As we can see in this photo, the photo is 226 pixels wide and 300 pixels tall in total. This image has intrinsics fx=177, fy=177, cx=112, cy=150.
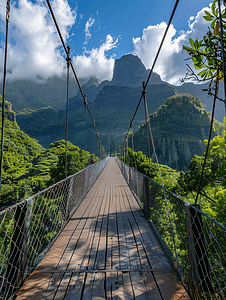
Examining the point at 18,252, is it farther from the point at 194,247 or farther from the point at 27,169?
the point at 27,169

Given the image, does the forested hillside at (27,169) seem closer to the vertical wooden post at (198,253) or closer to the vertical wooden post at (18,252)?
the vertical wooden post at (18,252)

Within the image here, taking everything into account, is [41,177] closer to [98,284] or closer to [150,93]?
[98,284]

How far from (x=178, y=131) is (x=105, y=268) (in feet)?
161

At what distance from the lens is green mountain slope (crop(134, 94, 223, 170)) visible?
136 feet

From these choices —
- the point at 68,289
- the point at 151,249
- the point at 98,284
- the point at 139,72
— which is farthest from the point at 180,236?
the point at 139,72

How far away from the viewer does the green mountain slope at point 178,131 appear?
41.4 metres

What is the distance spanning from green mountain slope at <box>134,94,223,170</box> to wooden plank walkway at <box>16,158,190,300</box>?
39.0 m

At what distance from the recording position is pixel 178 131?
154 ft

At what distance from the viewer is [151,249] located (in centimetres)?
165

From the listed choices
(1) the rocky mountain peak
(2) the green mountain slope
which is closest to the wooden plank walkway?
(2) the green mountain slope

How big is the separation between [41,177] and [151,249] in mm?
24967

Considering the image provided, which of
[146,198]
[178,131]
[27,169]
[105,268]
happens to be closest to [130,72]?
[178,131]

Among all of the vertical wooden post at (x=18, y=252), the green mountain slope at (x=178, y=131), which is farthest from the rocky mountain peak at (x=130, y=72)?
the vertical wooden post at (x=18, y=252)

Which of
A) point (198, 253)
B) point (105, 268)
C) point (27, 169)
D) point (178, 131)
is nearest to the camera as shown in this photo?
point (198, 253)
